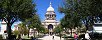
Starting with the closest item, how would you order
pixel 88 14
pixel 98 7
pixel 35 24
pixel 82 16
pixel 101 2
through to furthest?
pixel 101 2 → pixel 98 7 → pixel 88 14 → pixel 82 16 → pixel 35 24

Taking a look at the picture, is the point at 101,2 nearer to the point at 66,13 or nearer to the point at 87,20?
the point at 87,20

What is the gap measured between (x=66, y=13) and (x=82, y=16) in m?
5.93

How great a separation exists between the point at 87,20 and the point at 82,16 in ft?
9.39

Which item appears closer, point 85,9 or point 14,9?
point 85,9

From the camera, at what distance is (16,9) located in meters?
37.4

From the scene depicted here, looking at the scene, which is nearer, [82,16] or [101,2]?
[101,2]

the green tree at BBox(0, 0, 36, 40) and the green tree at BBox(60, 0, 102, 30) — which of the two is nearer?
the green tree at BBox(60, 0, 102, 30)

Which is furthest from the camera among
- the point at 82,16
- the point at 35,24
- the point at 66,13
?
the point at 35,24

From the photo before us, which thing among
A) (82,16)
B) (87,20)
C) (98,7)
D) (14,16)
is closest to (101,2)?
(98,7)

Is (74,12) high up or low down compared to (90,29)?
up

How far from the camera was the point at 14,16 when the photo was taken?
38812 mm

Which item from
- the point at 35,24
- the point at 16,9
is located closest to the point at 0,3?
the point at 16,9

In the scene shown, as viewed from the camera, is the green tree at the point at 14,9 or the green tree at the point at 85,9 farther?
the green tree at the point at 14,9

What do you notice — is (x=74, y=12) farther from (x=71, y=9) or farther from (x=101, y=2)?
(x=101, y=2)
